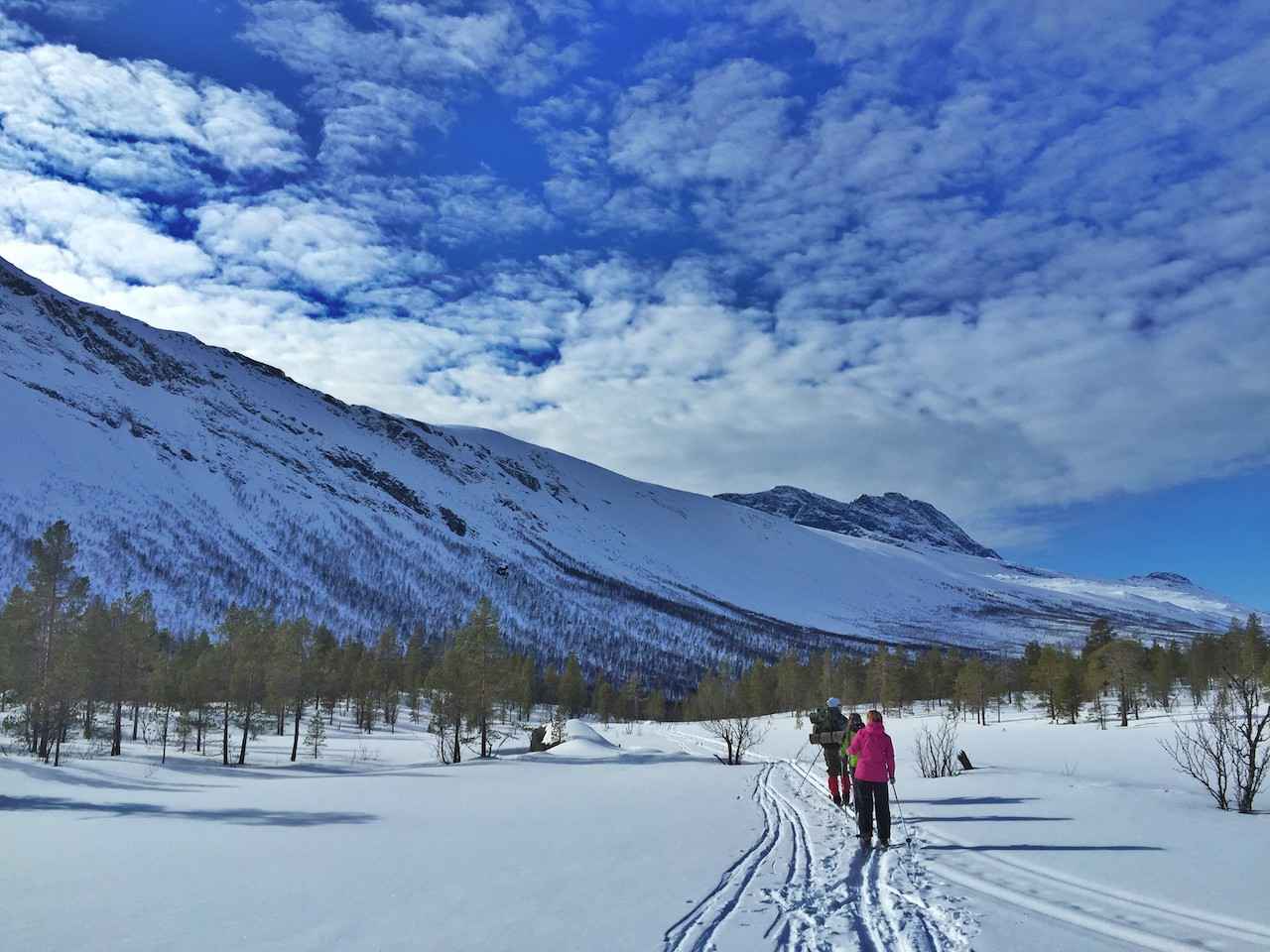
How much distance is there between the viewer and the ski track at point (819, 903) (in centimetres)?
638

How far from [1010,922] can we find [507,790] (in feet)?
→ 52.5

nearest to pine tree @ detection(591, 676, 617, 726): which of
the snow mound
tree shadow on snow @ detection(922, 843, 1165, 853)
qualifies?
the snow mound

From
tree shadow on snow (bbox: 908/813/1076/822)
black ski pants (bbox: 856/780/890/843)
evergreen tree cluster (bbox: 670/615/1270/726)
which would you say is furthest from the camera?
evergreen tree cluster (bbox: 670/615/1270/726)

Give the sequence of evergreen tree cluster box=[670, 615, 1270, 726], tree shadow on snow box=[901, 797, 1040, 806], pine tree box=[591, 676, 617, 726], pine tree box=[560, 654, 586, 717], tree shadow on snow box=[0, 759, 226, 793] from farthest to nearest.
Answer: pine tree box=[591, 676, 617, 726]
pine tree box=[560, 654, 586, 717]
evergreen tree cluster box=[670, 615, 1270, 726]
tree shadow on snow box=[0, 759, 226, 793]
tree shadow on snow box=[901, 797, 1040, 806]

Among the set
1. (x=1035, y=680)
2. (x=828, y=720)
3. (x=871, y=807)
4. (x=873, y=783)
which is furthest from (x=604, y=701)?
(x=873, y=783)

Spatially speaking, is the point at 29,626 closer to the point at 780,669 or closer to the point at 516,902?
the point at 516,902

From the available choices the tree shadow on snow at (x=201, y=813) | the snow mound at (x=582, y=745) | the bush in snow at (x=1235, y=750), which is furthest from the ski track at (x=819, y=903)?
the snow mound at (x=582, y=745)

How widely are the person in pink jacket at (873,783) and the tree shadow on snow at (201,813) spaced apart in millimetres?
9161

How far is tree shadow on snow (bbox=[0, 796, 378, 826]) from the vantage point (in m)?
14.1

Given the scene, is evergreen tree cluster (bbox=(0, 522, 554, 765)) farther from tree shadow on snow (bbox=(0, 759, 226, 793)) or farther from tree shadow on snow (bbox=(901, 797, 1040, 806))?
tree shadow on snow (bbox=(901, 797, 1040, 806))

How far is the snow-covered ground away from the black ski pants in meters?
0.59

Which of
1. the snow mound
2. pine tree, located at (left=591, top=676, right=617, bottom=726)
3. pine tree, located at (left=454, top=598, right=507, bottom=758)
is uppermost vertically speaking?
pine tree, located at (left=454, top=598, right=507, bottom=758)

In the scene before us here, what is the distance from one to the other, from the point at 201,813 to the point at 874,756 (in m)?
13.7

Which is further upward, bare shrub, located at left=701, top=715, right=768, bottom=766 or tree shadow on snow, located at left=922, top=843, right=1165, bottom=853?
tree shadow on snow, located at left=922, top=843, right=1165, bottom=853
